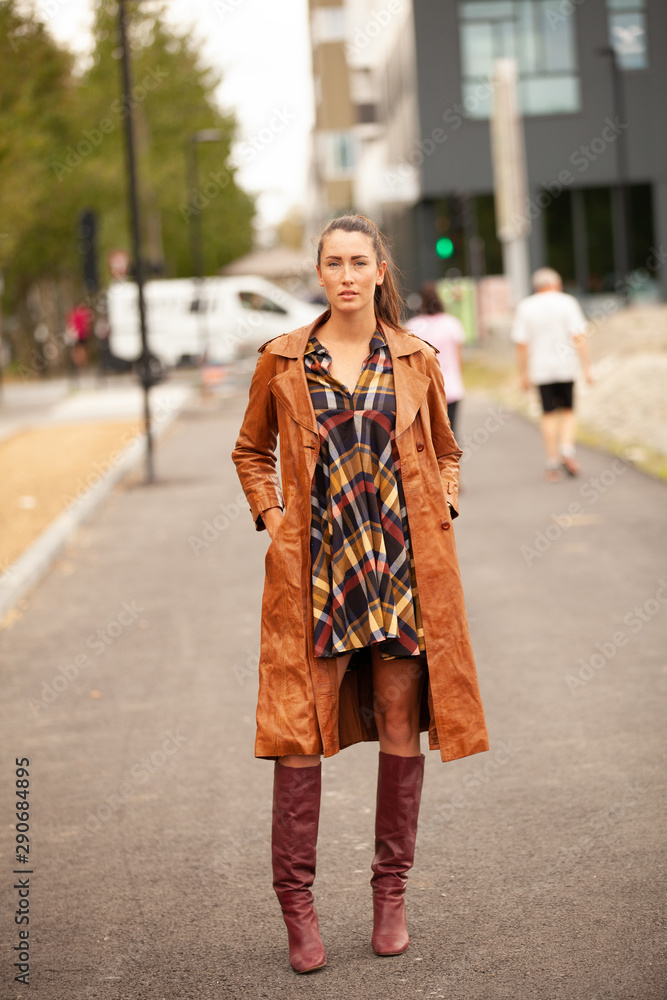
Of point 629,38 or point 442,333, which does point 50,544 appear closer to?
point 442,333

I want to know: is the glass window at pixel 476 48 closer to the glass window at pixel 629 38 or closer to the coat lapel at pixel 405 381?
the glass window at pixel 629 38

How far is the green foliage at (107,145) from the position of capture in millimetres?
38094

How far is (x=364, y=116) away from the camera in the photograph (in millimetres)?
48156

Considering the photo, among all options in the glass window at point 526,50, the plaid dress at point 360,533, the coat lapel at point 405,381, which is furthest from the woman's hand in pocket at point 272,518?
the glass window at point 526,50

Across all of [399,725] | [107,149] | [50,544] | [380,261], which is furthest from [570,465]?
[107,149]

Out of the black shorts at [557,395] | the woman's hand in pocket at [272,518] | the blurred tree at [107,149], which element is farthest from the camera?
the blurred tree at [107,149]

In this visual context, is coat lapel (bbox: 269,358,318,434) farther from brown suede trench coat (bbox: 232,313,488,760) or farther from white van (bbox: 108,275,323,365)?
white van (bbox: 108,275,323,365)

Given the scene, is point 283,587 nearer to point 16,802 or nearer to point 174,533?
point 16,802

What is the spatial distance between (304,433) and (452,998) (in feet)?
4.83

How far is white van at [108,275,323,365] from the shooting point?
33438mm

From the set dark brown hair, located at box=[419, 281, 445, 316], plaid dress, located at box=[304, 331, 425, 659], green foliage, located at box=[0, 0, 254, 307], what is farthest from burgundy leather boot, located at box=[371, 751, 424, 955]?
green foliage, located at box=[0, 0, 254, 307]

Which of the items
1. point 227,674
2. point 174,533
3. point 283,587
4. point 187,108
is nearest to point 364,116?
point 187,108

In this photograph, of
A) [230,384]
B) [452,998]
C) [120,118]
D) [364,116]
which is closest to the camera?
[452,998]

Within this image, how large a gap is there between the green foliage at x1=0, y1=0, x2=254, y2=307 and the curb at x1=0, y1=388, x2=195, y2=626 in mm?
16485
